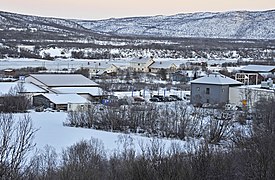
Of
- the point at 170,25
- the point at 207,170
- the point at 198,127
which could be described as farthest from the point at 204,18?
the point at 207,170

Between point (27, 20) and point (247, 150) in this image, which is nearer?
point (247, 150)

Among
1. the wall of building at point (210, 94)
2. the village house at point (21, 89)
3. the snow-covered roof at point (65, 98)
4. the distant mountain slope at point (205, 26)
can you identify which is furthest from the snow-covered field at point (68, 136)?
the distant mountain slope at point (205, 26)

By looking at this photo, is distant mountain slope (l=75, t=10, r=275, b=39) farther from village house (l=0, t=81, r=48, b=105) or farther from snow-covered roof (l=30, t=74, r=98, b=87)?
village house (l=0, t=81, r=48, b=105)

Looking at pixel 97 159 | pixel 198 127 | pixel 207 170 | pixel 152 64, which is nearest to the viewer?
pixel 207 170

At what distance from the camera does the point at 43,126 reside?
45.2 ft

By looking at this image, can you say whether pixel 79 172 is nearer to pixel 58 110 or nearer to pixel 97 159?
pixel 97 159

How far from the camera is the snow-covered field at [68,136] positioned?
1114cm

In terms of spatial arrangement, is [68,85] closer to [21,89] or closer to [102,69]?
[21,89]

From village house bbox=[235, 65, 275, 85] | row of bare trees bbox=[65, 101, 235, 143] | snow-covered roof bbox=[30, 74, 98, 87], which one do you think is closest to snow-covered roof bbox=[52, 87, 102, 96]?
snow-covered roof bbox=[30, 74, 98, 87]

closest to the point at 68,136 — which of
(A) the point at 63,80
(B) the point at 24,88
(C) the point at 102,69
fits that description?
(B) the point at 24,88

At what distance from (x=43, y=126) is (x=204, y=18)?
96.9 meters

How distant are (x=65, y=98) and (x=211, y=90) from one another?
203 inches

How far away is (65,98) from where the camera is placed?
18.3 metres

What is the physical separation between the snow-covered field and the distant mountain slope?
8523 cm
